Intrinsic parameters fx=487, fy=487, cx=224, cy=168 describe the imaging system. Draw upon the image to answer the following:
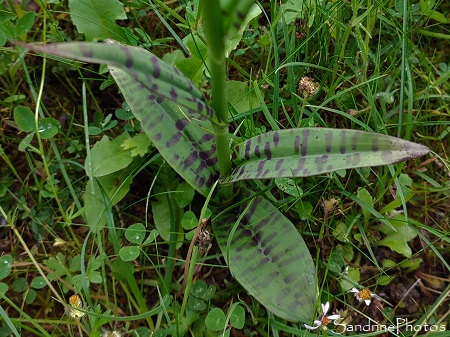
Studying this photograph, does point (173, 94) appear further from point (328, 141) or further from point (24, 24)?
point (24, 24)

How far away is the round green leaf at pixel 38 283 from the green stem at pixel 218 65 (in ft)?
2.07

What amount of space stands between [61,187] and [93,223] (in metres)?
0.23

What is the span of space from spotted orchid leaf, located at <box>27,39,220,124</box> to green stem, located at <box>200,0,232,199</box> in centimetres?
4

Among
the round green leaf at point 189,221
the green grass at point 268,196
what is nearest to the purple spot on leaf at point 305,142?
the green grass at point 268,196

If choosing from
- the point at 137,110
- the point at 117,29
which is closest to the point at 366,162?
the point at 137,110

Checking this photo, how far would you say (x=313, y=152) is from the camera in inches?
42.8

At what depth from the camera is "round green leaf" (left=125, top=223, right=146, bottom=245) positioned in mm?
1324

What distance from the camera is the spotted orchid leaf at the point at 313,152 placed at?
0.98 m

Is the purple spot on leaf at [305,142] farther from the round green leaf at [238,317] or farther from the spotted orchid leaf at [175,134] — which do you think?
the round green leaf at [238,317]

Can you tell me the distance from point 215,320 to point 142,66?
0.73 meters

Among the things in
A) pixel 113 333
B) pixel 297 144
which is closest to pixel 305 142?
pixel 297 144

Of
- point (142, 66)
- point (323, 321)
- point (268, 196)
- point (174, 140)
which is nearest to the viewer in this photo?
point (142, 66)

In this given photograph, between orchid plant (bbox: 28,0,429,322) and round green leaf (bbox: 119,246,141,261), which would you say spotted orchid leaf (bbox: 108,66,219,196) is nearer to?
orchid plant (bbox: 28,0,429,322)

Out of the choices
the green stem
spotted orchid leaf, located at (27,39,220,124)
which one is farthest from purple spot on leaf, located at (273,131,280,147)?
spotted orchid leaf, located at (27,39,220,124)
